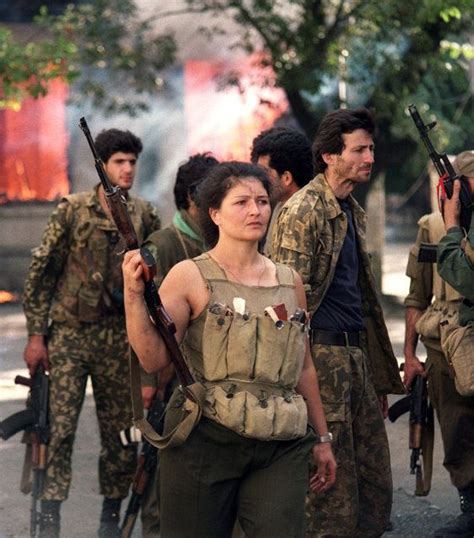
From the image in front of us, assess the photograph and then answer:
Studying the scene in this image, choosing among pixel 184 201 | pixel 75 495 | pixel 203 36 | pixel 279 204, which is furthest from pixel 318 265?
pixel 203 36

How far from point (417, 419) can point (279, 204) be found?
1.32 meters

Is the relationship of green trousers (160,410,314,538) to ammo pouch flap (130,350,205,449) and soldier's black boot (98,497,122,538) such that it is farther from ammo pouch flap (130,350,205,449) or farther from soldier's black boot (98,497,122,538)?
soldier's black boot (98,497,122,538)

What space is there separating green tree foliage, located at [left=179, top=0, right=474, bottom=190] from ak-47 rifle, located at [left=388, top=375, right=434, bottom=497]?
7610mm

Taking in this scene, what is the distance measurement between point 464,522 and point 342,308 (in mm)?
1633

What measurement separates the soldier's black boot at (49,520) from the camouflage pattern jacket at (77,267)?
84 centimetres

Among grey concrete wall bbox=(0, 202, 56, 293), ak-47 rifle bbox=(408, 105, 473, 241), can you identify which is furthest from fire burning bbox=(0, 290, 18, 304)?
ak-47 rifle bbox=(408, 105, 473, 241)

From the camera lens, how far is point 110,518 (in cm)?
742

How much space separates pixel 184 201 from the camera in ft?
23.5

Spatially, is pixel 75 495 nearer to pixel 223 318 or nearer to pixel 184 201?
pixel 184 201

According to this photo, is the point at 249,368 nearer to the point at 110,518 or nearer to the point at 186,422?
the point at 186,422

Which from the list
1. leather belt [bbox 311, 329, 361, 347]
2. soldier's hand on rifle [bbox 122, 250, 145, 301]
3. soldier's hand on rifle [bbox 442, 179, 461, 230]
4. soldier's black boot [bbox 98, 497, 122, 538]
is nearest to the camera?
soldier's hand on rifle [bbox 122, 250, 145, 301]

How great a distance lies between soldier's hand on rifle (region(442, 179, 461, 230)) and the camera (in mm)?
6309

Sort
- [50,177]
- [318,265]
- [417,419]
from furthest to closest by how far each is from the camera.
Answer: [50,177]
[417,419]
[318,265]

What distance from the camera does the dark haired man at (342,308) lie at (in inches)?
231
